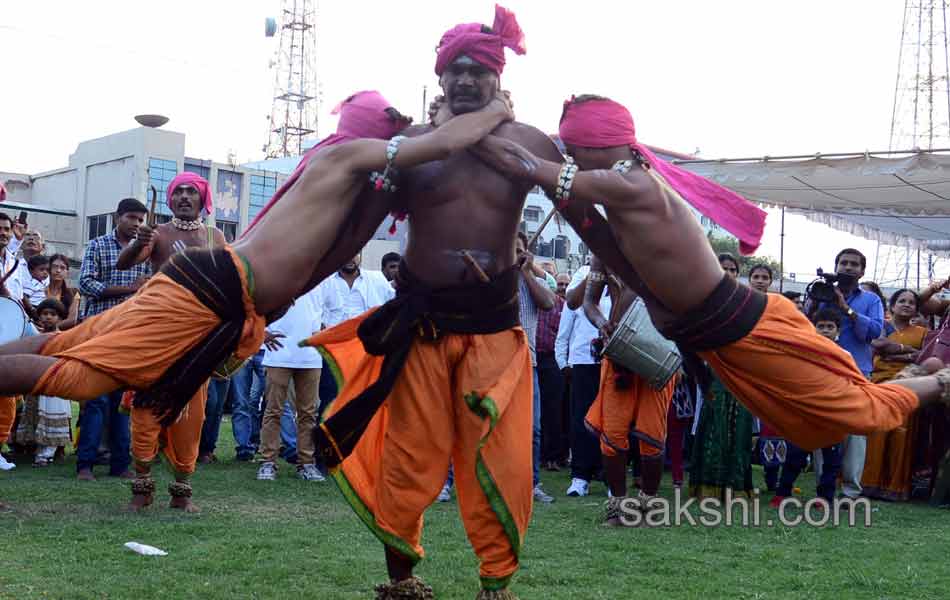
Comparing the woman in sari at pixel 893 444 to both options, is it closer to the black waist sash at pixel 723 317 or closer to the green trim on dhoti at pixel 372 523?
the black waist sash at pixel 723 317

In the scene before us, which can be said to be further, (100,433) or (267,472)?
(267,472)

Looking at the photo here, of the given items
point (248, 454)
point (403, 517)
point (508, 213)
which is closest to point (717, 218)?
point (508, 213)

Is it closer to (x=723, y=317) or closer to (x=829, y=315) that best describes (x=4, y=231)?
(x=723, y=317)

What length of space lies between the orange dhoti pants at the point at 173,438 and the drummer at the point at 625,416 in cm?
268

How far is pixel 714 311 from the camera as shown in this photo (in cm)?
396

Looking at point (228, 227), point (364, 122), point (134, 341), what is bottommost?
point (134, 341)

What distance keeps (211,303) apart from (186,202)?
9.52ft

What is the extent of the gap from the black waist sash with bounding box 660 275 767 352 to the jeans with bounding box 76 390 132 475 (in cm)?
527

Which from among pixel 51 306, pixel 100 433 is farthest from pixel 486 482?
pixel 51 306

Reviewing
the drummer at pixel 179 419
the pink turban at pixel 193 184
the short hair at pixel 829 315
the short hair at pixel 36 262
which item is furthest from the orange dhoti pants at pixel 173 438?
the short hair at pixel 829 315

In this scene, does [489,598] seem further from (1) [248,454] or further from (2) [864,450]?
(1) [248,454]

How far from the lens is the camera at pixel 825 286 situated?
7.92 metres

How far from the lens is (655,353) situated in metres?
6.62

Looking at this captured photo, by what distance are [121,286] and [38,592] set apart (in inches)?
134
